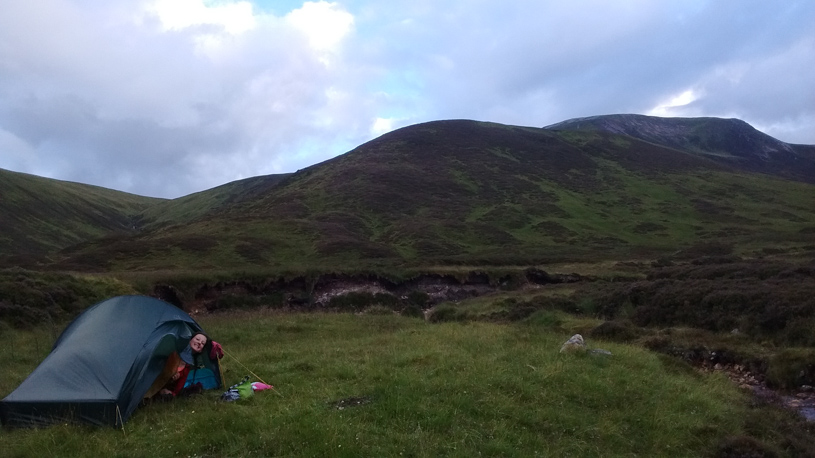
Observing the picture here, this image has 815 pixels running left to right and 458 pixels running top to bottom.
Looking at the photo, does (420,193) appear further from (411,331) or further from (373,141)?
(411,331)

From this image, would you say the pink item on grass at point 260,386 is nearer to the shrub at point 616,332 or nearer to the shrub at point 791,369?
the shrub at point 616,332

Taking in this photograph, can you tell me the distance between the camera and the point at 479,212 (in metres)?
79.0

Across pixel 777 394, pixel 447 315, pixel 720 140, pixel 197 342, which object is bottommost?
pixel 777 394

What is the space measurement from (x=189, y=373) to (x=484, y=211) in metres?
70.2

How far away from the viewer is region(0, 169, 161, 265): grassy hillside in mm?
92681

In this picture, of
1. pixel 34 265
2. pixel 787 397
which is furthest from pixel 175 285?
pixel 787 397

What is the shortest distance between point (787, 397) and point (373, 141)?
107278mm

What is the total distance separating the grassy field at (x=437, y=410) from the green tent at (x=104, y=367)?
36cm

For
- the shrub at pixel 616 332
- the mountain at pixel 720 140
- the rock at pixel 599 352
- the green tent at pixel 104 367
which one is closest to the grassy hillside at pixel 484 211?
the shrub at pixel 616 332

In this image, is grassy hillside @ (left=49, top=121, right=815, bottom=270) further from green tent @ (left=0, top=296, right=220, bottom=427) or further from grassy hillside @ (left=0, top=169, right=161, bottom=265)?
grassy hillside @ (left=0, top=169, right=161, bottom=265)

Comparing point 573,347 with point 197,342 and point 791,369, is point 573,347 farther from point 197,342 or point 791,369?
point 197,342

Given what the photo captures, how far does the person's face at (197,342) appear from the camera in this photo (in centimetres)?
1105

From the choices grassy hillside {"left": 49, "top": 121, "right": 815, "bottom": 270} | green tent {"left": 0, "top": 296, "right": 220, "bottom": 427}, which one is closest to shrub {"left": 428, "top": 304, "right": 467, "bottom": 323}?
grassy hillside {"left": 49, "top": 121, "right": 815, "bottom": 270}

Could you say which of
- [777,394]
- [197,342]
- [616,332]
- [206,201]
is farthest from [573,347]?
[206,201]
